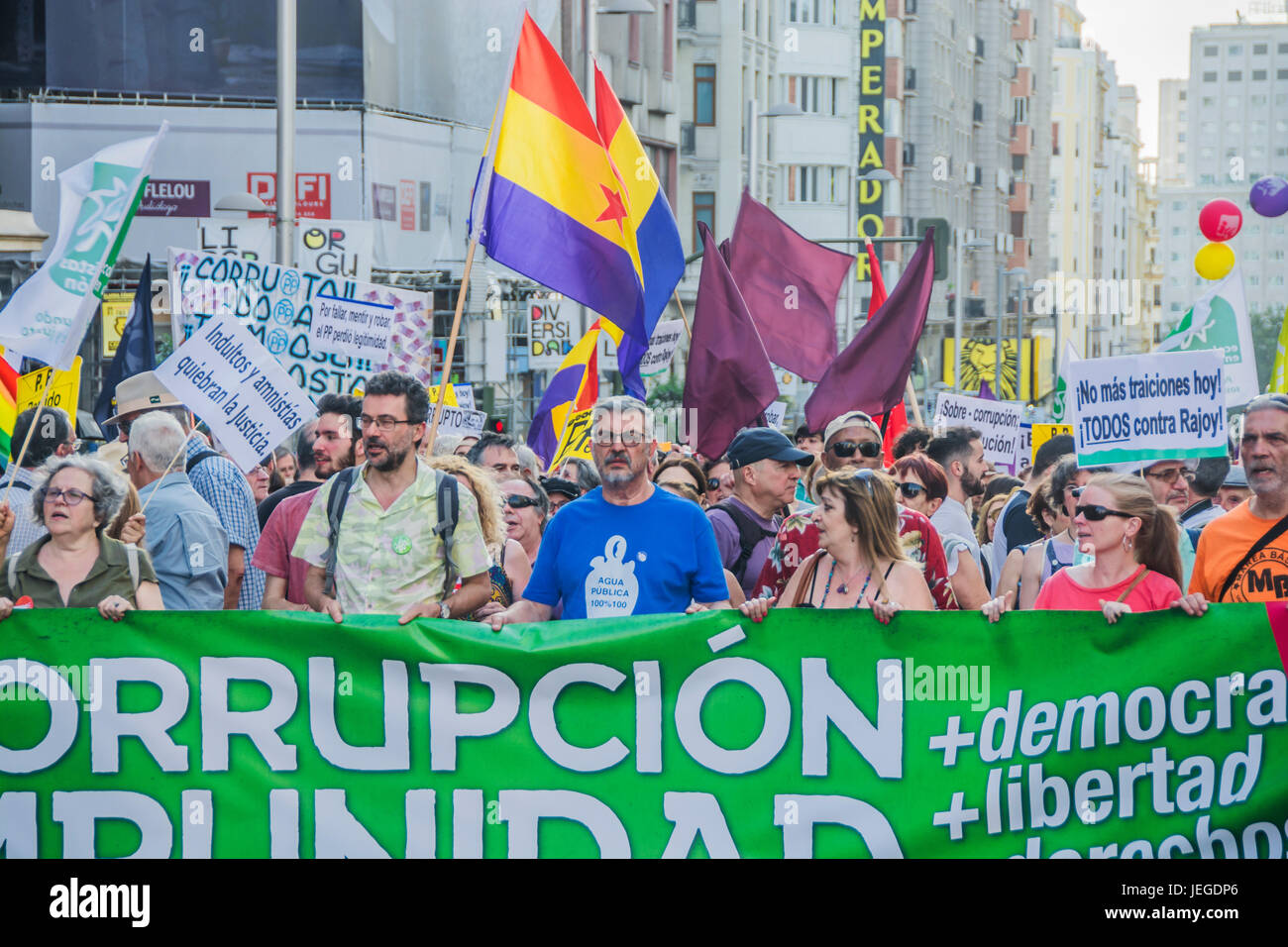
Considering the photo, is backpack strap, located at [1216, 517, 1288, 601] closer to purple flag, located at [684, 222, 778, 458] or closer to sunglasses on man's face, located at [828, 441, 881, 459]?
sunglasses on man's face, located at [828, 441, 881, 459]

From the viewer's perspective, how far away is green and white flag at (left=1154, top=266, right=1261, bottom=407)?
34.3ft

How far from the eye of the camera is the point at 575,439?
539 inches

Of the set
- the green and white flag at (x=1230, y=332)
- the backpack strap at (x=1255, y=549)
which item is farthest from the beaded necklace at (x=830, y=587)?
the green and white flag at (x=1230, y=332)

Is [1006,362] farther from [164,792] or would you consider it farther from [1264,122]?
[1264,122]

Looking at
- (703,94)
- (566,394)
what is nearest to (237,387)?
(566,394)

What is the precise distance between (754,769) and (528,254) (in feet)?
13.3

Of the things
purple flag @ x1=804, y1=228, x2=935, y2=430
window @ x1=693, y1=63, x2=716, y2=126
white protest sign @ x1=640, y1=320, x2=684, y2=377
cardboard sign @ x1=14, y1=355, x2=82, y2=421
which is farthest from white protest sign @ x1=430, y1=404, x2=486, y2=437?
window @ x1=693, y1=63, x2=716, y2=126

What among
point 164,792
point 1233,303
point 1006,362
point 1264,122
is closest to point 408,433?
point 164,792

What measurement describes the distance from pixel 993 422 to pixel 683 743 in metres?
8.46

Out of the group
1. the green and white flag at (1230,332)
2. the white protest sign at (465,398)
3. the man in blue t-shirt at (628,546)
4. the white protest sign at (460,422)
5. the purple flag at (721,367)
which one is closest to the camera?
the man in blue t-shirt at (628,546)

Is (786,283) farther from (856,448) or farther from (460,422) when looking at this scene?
(856,448)

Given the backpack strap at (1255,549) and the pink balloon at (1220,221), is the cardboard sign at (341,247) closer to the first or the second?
the pink balloon at (1220,221)

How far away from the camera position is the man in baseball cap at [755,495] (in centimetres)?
771

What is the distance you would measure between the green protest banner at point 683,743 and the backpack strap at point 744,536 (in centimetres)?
193
